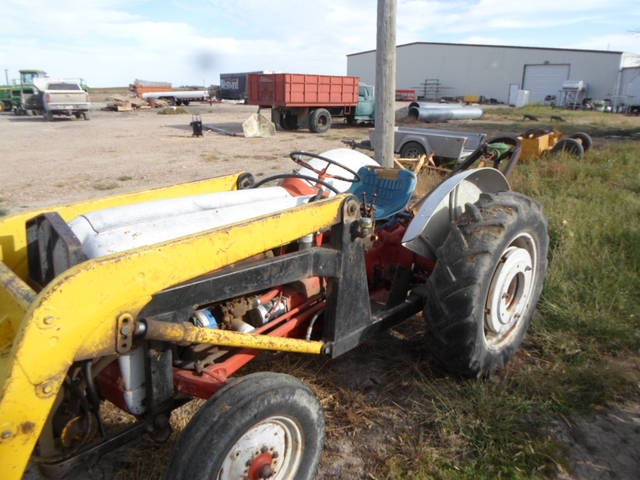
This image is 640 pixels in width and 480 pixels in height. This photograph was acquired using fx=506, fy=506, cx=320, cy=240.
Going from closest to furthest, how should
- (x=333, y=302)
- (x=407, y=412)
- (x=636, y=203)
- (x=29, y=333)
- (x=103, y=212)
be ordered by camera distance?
1. (x=29, y=333)
2. (x=103, y=212)
3. (x=333, y=302)
4. (x=407, y=412)
5. (x=636, y=203)

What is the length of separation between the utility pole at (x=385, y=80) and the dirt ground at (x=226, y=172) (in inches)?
116

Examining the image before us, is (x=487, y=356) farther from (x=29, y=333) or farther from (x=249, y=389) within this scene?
(x=29, y=333)

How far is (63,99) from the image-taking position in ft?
75.7

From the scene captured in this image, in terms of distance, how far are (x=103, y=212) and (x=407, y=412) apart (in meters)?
1.80

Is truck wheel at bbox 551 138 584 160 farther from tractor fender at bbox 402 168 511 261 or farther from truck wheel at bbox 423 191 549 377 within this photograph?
truck wheel at bbox 423 191 549 377

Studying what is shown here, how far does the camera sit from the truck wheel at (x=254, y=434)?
1712 millimetres

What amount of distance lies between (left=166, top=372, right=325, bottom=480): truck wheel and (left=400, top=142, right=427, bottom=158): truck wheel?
7880mm

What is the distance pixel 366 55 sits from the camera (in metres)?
51.0

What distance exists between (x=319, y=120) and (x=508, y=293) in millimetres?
17591

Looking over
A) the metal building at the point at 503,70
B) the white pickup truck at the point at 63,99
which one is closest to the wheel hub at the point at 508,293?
the white pickup truck at the point at 63,99

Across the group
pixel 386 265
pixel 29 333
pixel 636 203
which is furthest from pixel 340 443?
pixel 636 203

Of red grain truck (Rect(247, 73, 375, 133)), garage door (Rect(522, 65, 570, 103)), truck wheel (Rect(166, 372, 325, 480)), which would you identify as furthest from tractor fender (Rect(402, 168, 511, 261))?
garage door (Rect(522, 65, 570, 103))

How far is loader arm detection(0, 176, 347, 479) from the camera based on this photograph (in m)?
1.47

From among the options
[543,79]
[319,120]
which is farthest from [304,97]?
[543,79]
